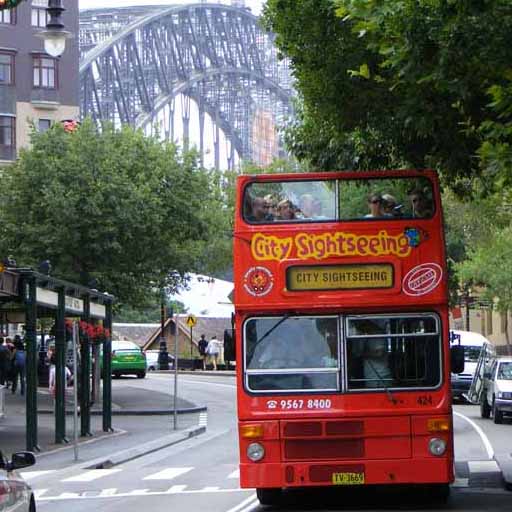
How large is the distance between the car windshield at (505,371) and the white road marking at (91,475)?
47.2 feet

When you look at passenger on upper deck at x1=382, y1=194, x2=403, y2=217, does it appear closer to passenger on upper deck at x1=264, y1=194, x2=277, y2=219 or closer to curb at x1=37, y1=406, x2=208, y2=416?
passenger on upper deck at x1=264, y1=194, x2=277, y2=219

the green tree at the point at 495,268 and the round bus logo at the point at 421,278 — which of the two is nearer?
the round bus logo at the point at 421,278

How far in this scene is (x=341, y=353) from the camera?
15.3m

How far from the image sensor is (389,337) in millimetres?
15367

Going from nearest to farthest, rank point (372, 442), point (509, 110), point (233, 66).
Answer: point (509, 110) → point (372, 442) → point (233, 66)

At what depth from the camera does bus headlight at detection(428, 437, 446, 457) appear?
1507 centimetres

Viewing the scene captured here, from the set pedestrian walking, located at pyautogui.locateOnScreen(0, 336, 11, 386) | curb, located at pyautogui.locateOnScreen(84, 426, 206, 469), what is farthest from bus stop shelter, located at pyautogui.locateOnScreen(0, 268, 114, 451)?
pedestrian walking, located at pyautogui.locateOnScreen(0, 336, 11, 386)

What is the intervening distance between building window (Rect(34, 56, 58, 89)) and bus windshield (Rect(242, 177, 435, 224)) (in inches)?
2463

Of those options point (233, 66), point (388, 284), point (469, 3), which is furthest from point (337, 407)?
point (233, 66)

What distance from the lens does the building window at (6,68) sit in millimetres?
76188

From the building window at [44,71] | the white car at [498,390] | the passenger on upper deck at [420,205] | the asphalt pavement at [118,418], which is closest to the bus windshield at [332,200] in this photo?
the passenger on upper deck at [420,205]

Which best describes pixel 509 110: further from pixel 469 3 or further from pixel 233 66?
pixel 233 66

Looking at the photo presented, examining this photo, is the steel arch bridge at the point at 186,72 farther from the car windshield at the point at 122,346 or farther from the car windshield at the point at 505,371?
the car windshield at the point at 505,371

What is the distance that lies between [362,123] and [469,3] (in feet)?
15.8
